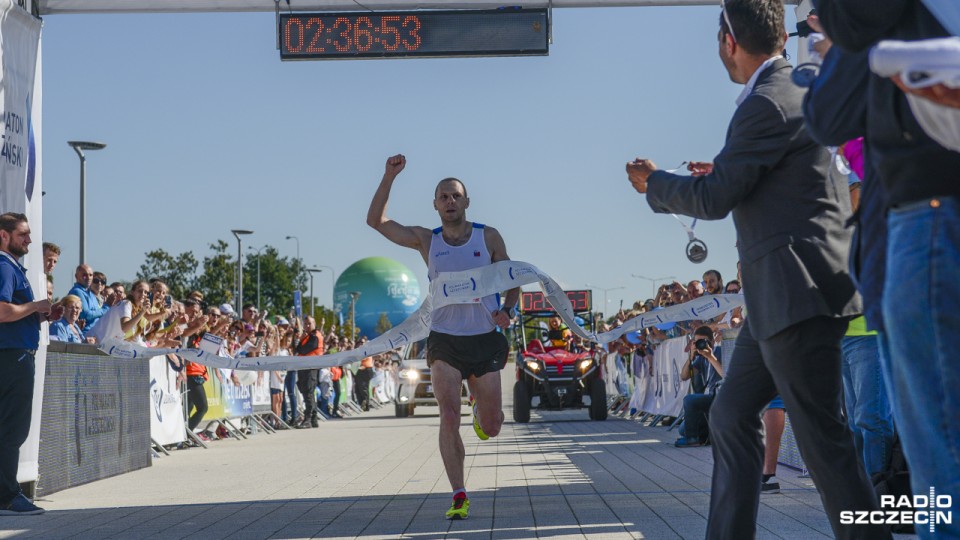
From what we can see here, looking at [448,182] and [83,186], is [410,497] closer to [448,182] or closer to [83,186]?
[448,182]

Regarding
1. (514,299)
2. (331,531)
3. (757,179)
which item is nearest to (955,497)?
(757,179)

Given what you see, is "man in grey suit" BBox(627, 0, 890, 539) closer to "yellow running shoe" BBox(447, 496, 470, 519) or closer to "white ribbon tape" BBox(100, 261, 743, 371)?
"yellow running shoe" BBox(447, 496, 470, 519)

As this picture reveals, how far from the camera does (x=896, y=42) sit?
9.01 feet

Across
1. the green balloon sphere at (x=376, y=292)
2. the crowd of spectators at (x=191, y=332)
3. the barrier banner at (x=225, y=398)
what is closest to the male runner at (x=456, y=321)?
the crowd of spectators at (x=191, y=332)

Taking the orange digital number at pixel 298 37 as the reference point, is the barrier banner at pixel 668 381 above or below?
below

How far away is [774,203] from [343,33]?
7.87m

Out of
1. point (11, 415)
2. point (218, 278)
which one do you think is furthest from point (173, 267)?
point (11, 415)

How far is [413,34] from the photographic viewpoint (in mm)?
11570

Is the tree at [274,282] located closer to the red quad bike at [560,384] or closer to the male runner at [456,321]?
the red quad bike at [560,384]

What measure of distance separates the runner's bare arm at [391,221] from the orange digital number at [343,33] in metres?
3.29

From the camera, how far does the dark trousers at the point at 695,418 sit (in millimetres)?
15742

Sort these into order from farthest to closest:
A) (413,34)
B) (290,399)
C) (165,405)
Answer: (290,399)
(165,405)
(413,34)

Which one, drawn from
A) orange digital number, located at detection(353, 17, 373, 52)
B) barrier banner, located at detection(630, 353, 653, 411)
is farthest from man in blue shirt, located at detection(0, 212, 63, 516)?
barrier banner, located at detection(630, 353, 653, 411)

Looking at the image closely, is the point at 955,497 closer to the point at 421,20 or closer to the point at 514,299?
the point at 514,299
